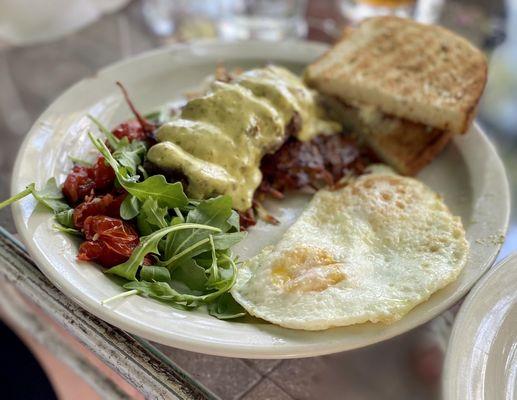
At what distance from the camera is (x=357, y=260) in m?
1.50

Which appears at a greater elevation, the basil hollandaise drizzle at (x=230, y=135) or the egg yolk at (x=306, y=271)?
the basil hollandaise drizzle at (x=230, y=135)

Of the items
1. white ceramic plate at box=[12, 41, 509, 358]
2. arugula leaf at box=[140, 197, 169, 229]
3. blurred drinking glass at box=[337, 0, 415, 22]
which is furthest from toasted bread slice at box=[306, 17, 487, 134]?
arugula leaf at box=[140, 197, 169, 229]

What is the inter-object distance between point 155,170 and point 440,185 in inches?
34.6

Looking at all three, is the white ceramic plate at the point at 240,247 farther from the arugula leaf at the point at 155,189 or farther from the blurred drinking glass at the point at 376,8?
the blurred drinking glass at the point at 376,8

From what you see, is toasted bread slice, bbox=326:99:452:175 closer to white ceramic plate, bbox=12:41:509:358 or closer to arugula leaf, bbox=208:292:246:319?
white ceramic plate, bbox=12:41:509:358

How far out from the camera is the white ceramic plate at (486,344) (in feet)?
3.71

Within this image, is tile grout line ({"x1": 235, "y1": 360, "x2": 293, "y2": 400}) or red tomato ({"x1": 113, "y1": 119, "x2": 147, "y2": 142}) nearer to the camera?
tile grout line ({"x1": 235, "y1": 360, "x2": 293, "y2": 400})

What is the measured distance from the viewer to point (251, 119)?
179cm

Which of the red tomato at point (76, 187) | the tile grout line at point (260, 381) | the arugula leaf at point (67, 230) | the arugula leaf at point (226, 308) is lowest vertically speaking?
the tile grout line at point (260, 381)

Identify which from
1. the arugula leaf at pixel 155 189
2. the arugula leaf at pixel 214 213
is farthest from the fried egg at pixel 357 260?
the arugula leaf at pixel 155 189

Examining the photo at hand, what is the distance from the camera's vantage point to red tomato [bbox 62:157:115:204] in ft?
5.32

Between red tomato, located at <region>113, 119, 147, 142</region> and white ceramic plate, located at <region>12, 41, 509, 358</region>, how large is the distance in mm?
104

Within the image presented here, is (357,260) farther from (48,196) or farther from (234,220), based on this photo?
(48,196)

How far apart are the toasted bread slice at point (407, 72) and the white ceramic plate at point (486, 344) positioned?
80cm
